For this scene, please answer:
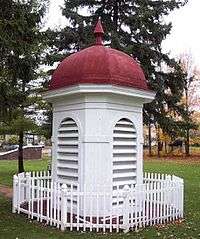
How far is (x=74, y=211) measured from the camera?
11945mm

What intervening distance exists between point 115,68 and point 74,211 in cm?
403

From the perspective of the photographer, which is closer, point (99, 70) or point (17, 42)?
point (99, 70)

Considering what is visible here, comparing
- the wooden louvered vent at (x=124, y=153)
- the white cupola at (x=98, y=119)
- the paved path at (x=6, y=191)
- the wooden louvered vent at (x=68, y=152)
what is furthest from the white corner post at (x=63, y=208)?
the paved path at (x=6, y=191)

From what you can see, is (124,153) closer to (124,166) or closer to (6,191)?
(124,166)

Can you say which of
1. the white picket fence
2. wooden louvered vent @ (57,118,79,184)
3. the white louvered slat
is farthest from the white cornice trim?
the white picket fence

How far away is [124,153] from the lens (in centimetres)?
1248

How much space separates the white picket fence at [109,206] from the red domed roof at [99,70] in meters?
2.85

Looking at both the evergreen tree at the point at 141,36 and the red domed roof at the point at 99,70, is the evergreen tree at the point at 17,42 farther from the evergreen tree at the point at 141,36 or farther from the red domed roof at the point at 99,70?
the evergreen tree at the point at 141,36

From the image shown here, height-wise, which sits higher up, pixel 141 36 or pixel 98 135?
pixel 141 36

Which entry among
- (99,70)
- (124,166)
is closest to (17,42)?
(99,70)

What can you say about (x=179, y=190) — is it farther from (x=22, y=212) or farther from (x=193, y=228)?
(x=22, y=212)

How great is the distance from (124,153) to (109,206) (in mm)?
1904

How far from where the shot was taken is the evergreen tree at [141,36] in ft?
85.5

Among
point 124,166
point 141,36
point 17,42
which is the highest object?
point 141,36
